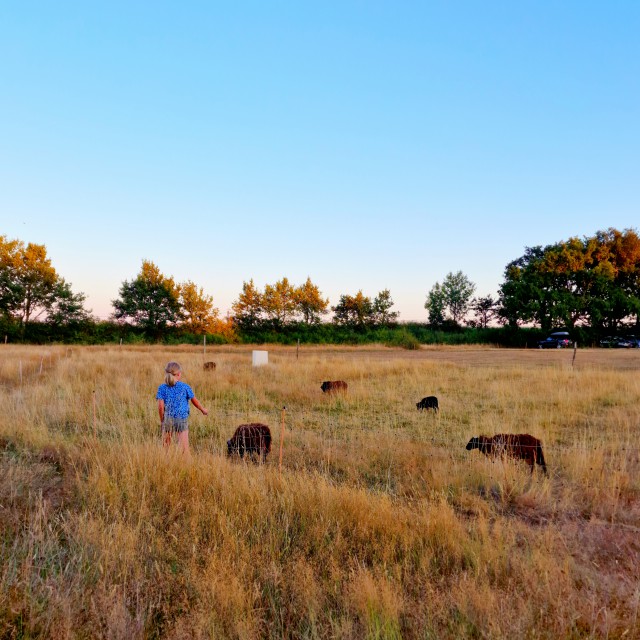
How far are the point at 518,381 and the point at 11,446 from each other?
45.3ft

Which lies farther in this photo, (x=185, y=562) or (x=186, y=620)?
(x=185, y=562)

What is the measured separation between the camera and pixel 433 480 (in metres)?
5.37

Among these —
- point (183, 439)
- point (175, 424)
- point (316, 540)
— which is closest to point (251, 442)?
point (183, 439)

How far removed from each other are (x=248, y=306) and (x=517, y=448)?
49.9m

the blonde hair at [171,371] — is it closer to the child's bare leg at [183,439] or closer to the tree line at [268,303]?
the child's bare leg at [183,439]

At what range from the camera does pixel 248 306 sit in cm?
5484

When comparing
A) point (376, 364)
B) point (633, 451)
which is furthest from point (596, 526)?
point (376, 364)

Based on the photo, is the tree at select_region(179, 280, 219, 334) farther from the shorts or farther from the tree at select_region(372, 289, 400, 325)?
the shorts

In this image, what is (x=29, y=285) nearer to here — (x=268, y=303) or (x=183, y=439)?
(x=268, y=303)

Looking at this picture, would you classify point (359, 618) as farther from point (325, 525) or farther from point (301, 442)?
point (301, 442)

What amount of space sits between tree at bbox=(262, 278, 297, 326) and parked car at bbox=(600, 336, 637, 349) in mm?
33153

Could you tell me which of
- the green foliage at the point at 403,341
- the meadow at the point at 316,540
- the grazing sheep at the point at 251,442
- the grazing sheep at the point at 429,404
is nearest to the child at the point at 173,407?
the grazing sheep at the point at 251,442

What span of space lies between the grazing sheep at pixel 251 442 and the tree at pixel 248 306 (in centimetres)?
4815

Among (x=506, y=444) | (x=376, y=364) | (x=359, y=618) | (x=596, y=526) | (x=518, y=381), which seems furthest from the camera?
(x=376, y=364)
